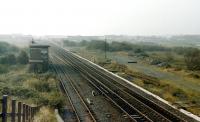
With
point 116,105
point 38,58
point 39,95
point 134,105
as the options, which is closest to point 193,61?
point 38,58

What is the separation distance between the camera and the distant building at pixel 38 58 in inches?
1633

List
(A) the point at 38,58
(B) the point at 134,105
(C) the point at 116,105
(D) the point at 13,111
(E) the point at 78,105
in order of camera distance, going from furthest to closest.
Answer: (A) the point at 38,58, (E) the point at 78,105, (B) the point at 134,105, (C) the point at 116,105, (D) the point at 13,111

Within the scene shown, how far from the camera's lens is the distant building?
1633 inches

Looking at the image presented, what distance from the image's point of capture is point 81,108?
66.6 feet

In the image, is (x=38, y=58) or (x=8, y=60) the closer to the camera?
(x=38, y=58)

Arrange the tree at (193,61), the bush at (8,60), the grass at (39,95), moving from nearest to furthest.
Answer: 1. the grass at (39,95)
2. the tree at (193,61)
3. the bush at (8,60)

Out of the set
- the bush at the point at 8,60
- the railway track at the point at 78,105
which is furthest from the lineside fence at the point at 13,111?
the bush at the point at 8,60

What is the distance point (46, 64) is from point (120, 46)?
68.4m

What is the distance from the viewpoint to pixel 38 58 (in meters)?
41.8

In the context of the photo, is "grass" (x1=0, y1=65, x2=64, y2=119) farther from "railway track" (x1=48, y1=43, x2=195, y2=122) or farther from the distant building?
the distant building

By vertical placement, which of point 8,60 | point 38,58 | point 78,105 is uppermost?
point 38,58

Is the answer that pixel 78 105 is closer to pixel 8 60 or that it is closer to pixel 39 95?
pixel 39 95

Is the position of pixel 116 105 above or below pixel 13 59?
above

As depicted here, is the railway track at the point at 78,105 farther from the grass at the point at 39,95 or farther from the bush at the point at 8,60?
the bush at the point at 8,60
